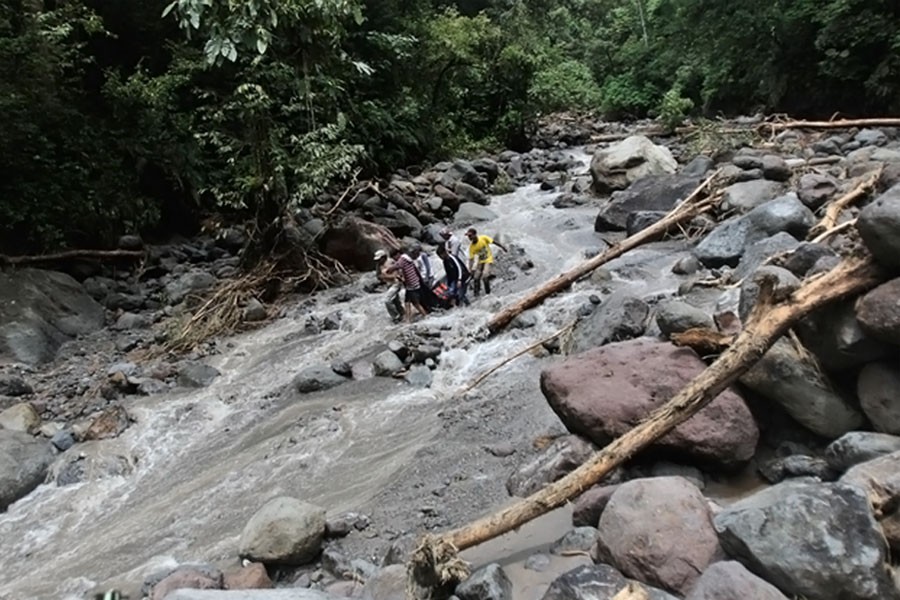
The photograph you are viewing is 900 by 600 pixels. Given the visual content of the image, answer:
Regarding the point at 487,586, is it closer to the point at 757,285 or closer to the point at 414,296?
the point at 757,285

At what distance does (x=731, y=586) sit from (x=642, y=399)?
178 cm

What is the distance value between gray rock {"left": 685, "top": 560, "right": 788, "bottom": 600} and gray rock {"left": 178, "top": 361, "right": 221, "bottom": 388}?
7473mm

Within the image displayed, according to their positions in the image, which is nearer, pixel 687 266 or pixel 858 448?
pixel 858 448

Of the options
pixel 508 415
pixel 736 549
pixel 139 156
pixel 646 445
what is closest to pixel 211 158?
pixel 139 156

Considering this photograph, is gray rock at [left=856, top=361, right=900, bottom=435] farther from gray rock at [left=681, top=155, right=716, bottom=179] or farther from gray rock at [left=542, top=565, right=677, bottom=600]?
gray rock at [left=681, top=155, right=716, bottom=179]

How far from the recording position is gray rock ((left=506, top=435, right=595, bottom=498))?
4801 millimetres

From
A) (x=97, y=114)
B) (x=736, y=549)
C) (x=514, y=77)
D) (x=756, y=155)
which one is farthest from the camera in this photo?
(x=514, y=77)

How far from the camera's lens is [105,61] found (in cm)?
1567

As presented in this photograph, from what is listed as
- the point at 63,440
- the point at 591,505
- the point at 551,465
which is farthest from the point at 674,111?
the point at 591,505

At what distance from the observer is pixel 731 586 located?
120 inches

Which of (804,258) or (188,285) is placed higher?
(804,258)

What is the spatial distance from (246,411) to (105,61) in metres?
11.6

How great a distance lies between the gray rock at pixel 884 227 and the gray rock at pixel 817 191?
18.0 feet

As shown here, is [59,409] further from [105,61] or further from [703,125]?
[703,125]
